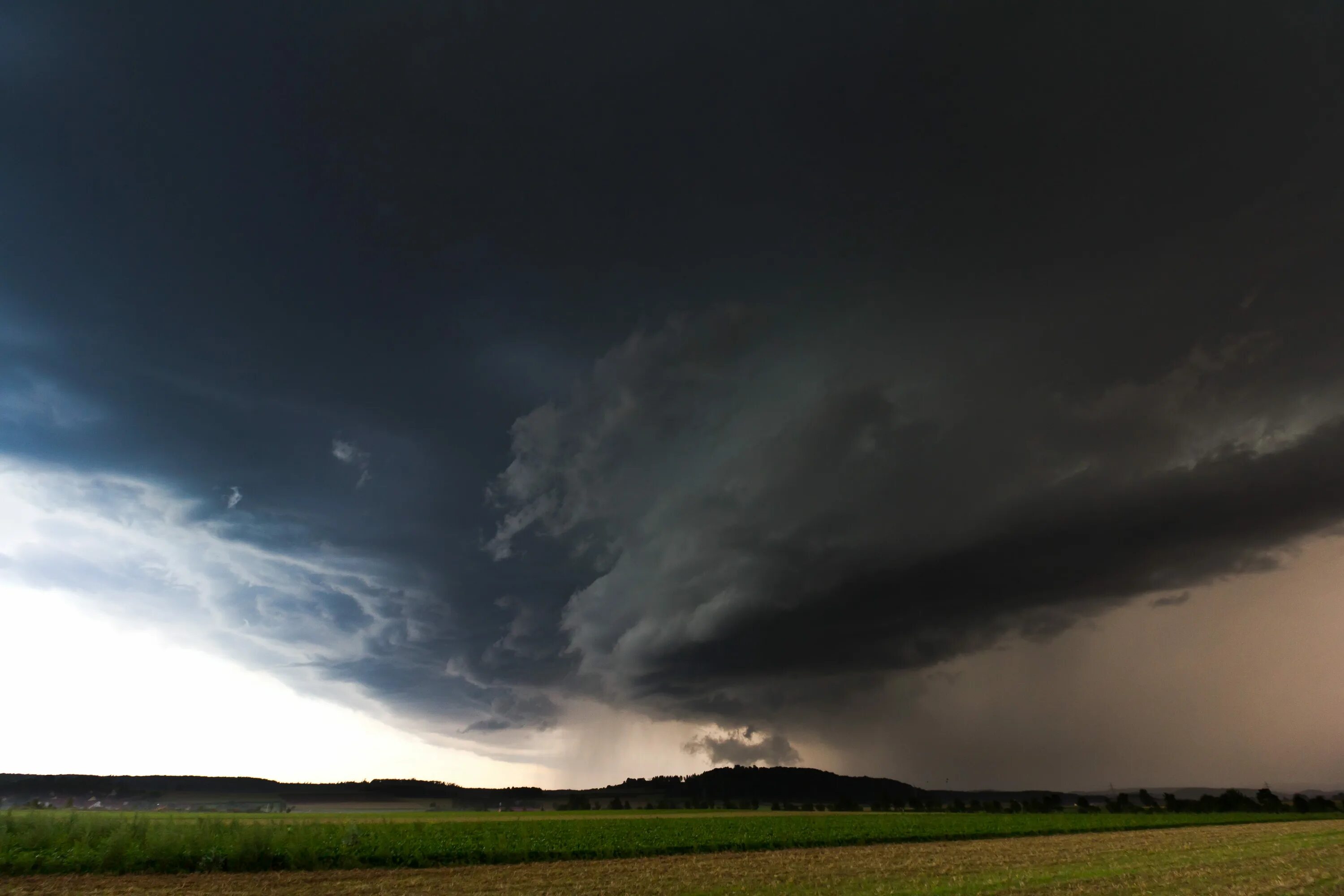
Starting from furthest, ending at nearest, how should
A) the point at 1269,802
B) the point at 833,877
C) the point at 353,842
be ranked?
the point at 1269,802 → the point at 353,842 → the point at 833,877

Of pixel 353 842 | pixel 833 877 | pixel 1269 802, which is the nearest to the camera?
pixel 833 877

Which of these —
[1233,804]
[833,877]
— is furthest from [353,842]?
[1233,804]

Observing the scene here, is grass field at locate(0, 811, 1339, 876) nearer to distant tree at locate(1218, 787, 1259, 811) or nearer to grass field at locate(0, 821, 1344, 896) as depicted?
grass field at locate(0, 821, 1344, 896)

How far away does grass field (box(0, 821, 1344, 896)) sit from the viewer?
33156mm

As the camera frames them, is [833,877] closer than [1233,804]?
Yes

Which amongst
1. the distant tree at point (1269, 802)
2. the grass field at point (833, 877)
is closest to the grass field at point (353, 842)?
the grass field at point (833, 877)

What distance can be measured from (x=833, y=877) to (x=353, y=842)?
33.3 metres

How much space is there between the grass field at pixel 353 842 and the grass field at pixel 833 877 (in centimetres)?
219

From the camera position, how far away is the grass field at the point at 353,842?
4116 cm

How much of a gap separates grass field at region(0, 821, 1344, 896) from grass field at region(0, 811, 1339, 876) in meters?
2.19

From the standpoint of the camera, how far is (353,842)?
4906 centimetres

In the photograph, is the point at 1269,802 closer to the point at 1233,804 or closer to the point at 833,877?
the point at 1233,804

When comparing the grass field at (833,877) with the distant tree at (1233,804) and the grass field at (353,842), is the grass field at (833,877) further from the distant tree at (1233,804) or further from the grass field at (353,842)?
the distant tree at (1233,804)

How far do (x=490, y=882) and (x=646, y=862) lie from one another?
43.6 ft
